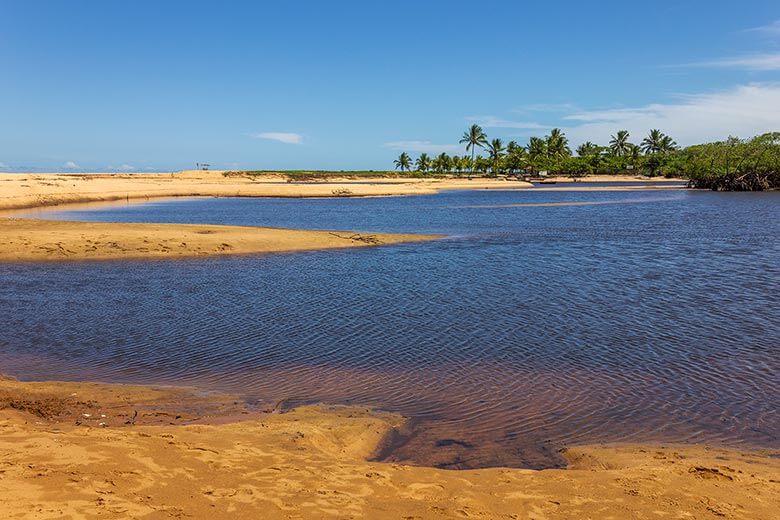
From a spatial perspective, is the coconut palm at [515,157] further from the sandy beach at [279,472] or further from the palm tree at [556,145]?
the sandy beach at [279,472]

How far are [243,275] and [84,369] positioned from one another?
11041 mm

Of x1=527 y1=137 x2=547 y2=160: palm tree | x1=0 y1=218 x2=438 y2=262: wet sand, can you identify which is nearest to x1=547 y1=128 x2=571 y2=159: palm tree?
x1=527 y1=137 x2=547 y2=160: palm tree

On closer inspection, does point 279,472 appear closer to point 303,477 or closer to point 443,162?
point 303,477

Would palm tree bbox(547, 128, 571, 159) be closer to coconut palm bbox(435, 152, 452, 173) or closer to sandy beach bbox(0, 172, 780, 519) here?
coconut palm bbox(435, 152, 452, 173)

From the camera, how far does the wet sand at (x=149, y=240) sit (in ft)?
86.8

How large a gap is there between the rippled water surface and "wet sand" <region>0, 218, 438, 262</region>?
6.24 feet

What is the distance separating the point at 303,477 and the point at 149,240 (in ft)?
80.7

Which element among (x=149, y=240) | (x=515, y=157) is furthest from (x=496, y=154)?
(x=149, y=240)

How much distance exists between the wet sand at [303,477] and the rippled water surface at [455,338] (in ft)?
2.88

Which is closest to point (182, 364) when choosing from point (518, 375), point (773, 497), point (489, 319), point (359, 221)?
point (518, 375)

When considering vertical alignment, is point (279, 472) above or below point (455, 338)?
above

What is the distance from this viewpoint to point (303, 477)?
676 centimetres

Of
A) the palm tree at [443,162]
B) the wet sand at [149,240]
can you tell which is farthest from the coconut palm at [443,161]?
the wet sand at [149,240]

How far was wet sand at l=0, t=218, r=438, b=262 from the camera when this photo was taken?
86.8 feet
